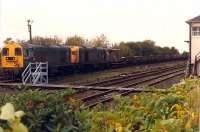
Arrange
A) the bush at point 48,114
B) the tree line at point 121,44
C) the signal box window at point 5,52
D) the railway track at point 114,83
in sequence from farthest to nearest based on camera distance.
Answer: the tree line at point 121,44
the signal box window at point 5,52
the railway track at point 114,83
the bush at point 48,114

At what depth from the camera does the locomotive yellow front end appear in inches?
1468

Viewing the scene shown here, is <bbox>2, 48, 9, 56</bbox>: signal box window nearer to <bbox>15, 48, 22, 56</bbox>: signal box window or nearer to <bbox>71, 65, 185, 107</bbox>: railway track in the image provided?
<bbox>15, 48, 22, 56</bbox>: signal box window

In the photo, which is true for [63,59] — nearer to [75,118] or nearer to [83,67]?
[83,67]

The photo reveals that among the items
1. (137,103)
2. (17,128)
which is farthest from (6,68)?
(17,128)

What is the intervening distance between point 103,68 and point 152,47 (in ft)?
111

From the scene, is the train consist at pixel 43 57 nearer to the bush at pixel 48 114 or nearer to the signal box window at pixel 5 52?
the signal box window at pixel 5 52

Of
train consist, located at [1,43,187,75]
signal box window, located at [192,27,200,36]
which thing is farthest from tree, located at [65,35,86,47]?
signal box window, located at [192,27,200,36]

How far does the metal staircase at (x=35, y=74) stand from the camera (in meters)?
32.6

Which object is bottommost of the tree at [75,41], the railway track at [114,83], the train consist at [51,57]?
the railway track at [114,83]

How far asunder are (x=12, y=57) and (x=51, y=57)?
3.24 meters

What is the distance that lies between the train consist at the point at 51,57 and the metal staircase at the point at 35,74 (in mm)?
1288

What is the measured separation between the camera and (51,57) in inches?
1577

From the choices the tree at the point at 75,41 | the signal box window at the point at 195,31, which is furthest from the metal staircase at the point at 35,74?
the tree at the point at 75,41

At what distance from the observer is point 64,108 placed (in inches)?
152
